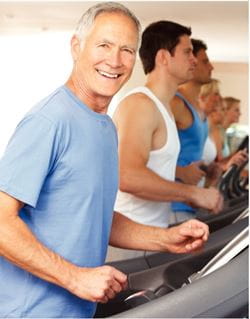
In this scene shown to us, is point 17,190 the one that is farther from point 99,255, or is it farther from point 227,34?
point 227,34

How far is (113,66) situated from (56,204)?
320mm

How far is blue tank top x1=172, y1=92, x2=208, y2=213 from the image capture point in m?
3.21

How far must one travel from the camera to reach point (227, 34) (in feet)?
19.1

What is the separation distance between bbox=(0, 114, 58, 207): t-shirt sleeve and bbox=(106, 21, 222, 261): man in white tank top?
0.97 metres

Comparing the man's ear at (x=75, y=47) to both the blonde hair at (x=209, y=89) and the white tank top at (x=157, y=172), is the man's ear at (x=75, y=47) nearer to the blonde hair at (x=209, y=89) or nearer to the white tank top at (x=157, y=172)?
the white tank top at (x=157, y=172)

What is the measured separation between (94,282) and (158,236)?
0.40 m

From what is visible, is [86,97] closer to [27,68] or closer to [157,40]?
[157,40]

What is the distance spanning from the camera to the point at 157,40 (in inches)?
106

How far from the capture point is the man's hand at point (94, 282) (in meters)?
1.33

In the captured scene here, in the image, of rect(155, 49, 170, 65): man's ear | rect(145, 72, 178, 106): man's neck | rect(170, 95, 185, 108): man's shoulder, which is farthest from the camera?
rect(170, 95, 185, 108): man's shoulder

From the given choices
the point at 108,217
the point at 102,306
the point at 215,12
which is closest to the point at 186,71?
the point at 102,306

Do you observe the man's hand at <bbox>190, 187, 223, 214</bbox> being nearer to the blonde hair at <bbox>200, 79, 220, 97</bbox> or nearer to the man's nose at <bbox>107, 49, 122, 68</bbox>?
the man's nose at <bbox>107, 49, 122, 68</bbox>

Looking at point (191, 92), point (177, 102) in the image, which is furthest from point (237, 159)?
point (177, 102)

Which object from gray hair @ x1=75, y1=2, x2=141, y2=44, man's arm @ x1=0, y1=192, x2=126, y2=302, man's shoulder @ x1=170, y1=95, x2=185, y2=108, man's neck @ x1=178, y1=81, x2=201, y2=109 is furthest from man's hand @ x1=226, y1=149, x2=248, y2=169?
man's arm @ x1=0, y1=192, x2=126, y2=302
